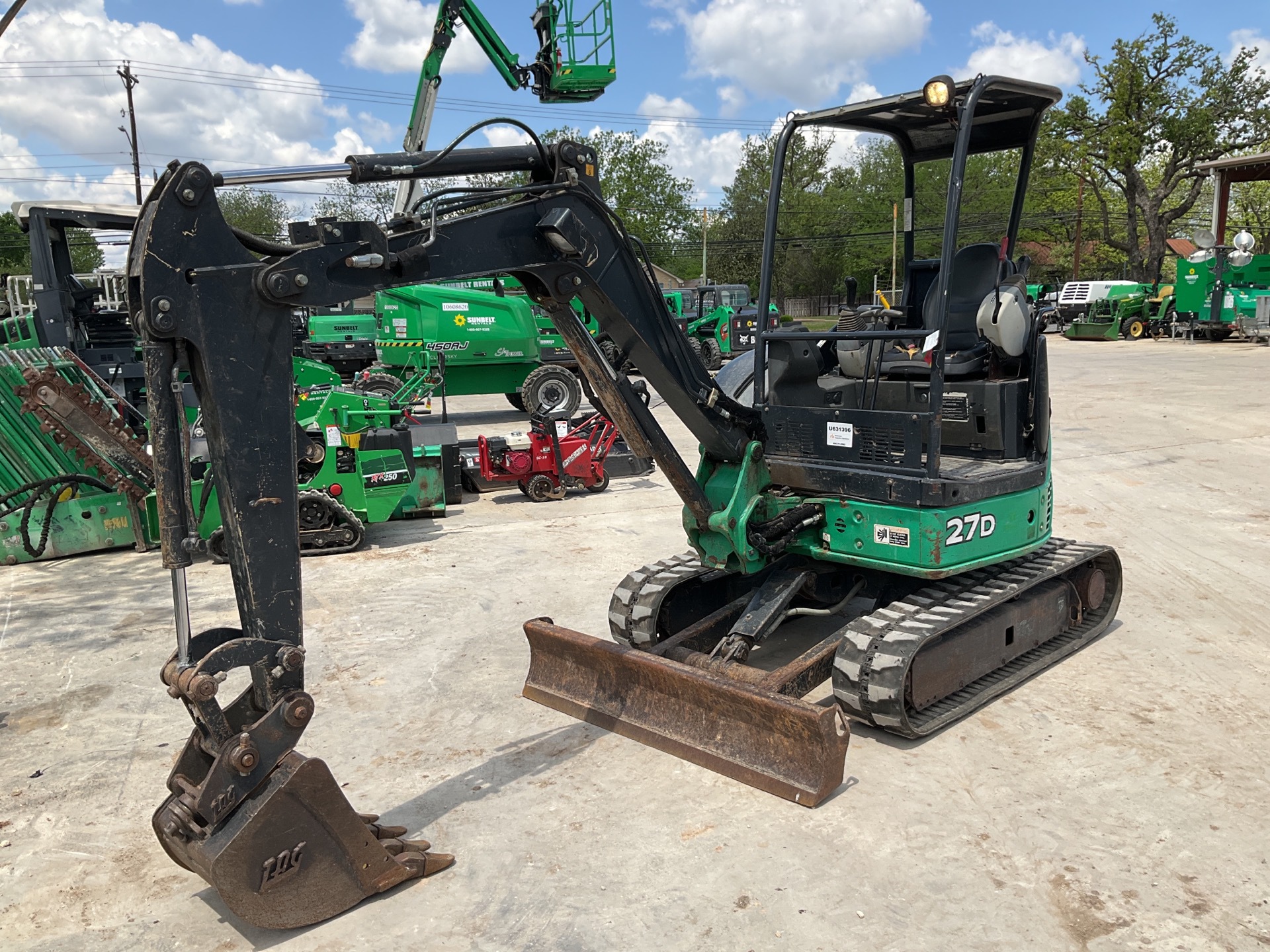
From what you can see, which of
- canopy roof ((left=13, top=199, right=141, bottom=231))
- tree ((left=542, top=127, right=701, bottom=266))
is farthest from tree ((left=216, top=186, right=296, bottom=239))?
canopy roof ((left=13, top=199, right=141, bottom=231))

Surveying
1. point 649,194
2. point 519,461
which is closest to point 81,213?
point 519,461

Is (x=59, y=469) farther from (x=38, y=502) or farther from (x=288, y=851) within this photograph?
(x=288, y=851)

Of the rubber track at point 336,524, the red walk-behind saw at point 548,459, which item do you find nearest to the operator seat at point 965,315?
the rubber track at point 336,524

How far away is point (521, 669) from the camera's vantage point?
5.59 metres

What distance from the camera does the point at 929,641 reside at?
14.9 ft

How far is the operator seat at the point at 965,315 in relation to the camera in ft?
17.4

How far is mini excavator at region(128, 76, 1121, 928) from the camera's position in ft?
10.3

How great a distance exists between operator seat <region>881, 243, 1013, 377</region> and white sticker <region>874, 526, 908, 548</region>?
1.00 meters

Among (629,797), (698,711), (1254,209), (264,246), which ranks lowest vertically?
(629,797)

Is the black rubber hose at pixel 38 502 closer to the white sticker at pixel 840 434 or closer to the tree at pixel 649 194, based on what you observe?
the white sticker at pixel 840 434

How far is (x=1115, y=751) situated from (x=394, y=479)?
19.9 ft

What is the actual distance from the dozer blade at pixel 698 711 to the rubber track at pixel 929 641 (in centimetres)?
28

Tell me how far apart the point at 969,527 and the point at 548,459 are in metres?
6.04

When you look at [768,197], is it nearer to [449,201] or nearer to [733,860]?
[449,201]
